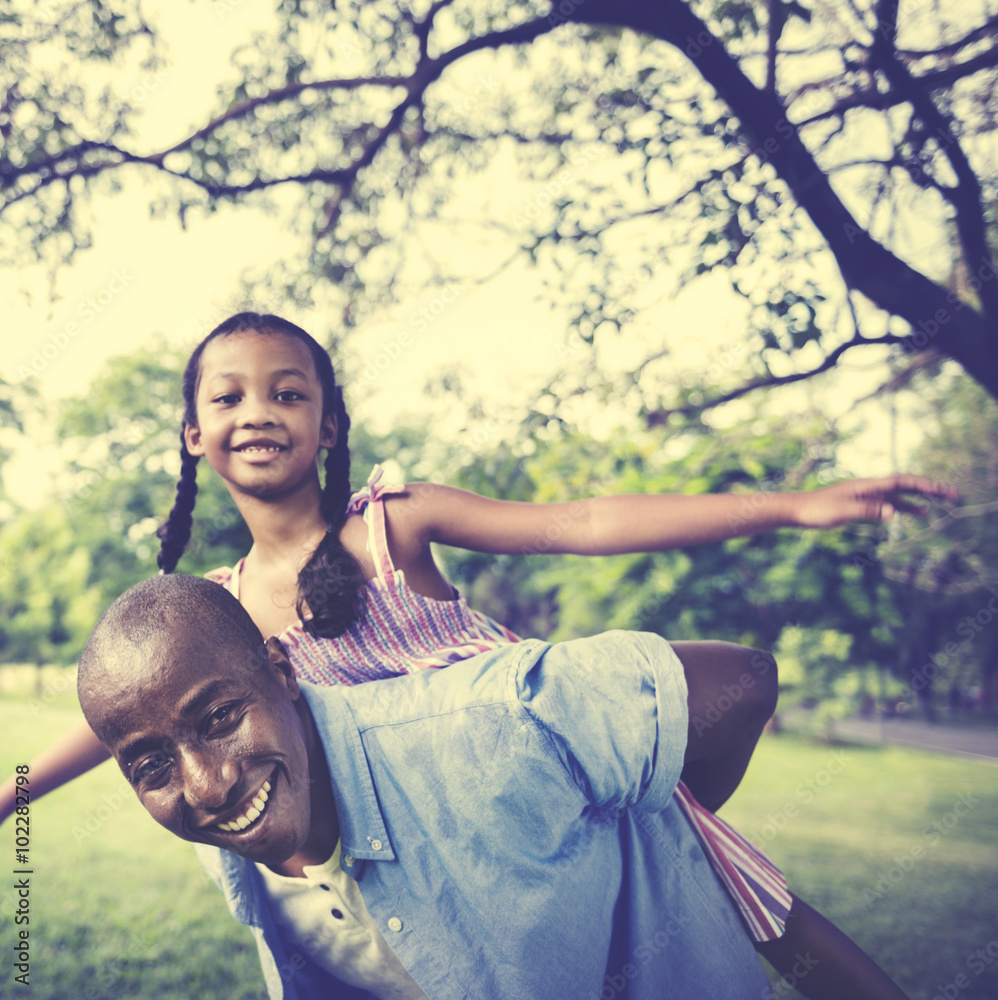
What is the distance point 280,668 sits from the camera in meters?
1.57

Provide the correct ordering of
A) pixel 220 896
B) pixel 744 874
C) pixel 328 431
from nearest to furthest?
pixel 744 874 < pixel 328 431 < pixel 220 896

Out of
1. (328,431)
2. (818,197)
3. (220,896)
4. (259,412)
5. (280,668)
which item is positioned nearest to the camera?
(280,668)

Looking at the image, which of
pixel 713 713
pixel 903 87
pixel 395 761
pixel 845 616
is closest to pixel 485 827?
pixel 395 761

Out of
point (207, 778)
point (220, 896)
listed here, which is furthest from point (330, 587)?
point (220, 896)

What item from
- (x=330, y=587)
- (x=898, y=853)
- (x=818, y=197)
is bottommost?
(x=898, y=853)

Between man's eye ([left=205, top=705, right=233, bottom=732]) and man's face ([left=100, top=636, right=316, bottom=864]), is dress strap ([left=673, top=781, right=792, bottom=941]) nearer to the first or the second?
man's face ([left=100, top=636, right=316, bottom=864])

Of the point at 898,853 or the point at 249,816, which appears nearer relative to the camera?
the point at 249,816

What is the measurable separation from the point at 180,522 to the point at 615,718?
5.09 ft

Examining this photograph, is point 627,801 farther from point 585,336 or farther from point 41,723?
point 41,723

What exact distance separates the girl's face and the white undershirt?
922 mm

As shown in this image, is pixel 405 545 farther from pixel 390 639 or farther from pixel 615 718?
pixel 615 718

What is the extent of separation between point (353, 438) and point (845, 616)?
11.1 meters

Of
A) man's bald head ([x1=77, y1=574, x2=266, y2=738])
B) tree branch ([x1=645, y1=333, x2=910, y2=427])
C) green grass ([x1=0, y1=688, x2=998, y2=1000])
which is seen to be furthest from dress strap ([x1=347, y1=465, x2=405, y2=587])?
green grass ([x1=0, y1=688, x2=998, y2=1000])

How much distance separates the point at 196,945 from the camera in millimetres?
4211
